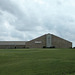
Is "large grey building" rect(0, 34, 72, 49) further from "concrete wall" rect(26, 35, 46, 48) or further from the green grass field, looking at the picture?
the green grass field

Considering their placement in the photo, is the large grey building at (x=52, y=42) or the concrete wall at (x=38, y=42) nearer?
the large grey building at (x=52, y=42)

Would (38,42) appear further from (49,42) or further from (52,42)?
(52,42)

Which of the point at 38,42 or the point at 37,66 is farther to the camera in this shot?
the point at 38,42

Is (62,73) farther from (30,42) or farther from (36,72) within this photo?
(30,42)

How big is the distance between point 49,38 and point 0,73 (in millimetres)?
72224

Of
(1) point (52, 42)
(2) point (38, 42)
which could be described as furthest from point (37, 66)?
(2) point (38, 42)

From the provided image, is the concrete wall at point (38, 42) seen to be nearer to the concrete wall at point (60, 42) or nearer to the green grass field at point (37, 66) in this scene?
the concrete wall at point (60, 42)

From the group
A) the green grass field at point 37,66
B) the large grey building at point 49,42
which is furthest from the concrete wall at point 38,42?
the green grass field at point 37,66

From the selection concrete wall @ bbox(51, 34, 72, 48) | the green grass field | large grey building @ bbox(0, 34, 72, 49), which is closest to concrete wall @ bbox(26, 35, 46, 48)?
large grey building @ bbox(0, 34, 72, 49)

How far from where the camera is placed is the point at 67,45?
8294 centimetres

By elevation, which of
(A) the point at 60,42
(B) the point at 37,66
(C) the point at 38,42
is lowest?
(B) the point at 37,66

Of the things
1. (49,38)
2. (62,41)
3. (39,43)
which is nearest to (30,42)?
(39,43)

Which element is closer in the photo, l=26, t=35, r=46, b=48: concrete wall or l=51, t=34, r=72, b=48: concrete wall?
l=51, t=34, r=72, b=48: concrete wall

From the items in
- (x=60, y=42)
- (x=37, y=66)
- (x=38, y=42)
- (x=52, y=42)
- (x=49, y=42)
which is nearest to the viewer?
(x=37, y=66)
